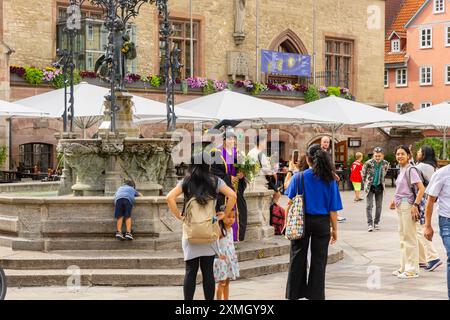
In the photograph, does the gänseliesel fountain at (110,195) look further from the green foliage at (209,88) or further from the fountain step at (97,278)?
the green foliage at (209,88)

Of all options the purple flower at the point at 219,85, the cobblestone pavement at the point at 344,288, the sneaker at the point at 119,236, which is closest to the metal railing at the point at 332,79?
the purple flower at the point at 219,85

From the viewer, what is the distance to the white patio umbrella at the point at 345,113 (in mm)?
26722

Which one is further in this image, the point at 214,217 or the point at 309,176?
the point at 309,176

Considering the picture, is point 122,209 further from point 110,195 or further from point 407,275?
point 407,275

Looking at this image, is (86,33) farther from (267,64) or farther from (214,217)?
(214,217)

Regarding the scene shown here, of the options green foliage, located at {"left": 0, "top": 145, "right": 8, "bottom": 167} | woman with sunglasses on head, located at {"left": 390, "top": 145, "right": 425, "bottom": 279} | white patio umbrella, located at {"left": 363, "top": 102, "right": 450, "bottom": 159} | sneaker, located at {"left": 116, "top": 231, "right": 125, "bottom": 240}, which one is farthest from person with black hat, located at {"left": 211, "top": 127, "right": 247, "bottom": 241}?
white patio umbrella, located at {"left": 363, "top": 102, "right": 450, "bottom": 159}

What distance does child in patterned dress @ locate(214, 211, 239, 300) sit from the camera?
27.9 feet

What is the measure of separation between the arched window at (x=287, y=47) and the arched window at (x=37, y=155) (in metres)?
10.5

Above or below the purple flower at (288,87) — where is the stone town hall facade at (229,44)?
above

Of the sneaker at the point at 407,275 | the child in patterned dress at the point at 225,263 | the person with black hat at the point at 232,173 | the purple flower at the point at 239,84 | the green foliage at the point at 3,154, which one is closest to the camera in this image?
the child in patterned dress at the point at 225,263

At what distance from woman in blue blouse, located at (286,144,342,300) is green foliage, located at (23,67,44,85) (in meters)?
19.1

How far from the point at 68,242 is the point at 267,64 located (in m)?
23.2

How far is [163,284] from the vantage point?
10383 mm
